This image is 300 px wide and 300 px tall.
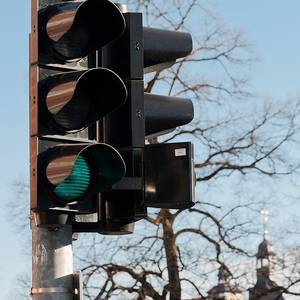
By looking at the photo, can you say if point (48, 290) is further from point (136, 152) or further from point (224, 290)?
point (224, 290)

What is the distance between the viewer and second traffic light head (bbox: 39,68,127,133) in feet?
14.0

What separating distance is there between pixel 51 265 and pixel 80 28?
1.12 metres

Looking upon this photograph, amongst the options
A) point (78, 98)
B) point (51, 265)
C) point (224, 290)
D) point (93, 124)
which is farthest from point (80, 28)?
point (224, 290)

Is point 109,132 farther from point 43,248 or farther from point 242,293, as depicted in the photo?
point 242,293

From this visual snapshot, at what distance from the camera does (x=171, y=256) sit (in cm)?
2528

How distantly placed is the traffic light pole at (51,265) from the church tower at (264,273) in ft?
66.2

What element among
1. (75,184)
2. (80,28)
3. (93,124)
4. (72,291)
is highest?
(80,28)

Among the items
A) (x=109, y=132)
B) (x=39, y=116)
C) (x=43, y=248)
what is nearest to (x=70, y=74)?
(x=39, y=116)

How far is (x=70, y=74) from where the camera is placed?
428 cm

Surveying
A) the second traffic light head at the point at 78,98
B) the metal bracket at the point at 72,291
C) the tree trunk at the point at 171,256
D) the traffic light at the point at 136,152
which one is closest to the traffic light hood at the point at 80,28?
the second traffic light head at the point at 78,98

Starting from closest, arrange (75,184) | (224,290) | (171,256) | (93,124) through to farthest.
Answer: (75,184) → (93,124) → (224,290) → (171,256)

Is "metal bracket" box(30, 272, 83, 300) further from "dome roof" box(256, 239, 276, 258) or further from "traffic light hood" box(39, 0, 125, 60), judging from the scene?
"dome roof" box(256, 239, 276, 258)

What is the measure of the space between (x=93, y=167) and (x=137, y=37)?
87 centimetres

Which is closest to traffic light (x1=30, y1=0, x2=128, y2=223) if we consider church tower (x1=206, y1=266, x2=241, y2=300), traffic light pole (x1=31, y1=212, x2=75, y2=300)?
traffic light pole (x1=31, y1=212, x2=75, y2=300)
